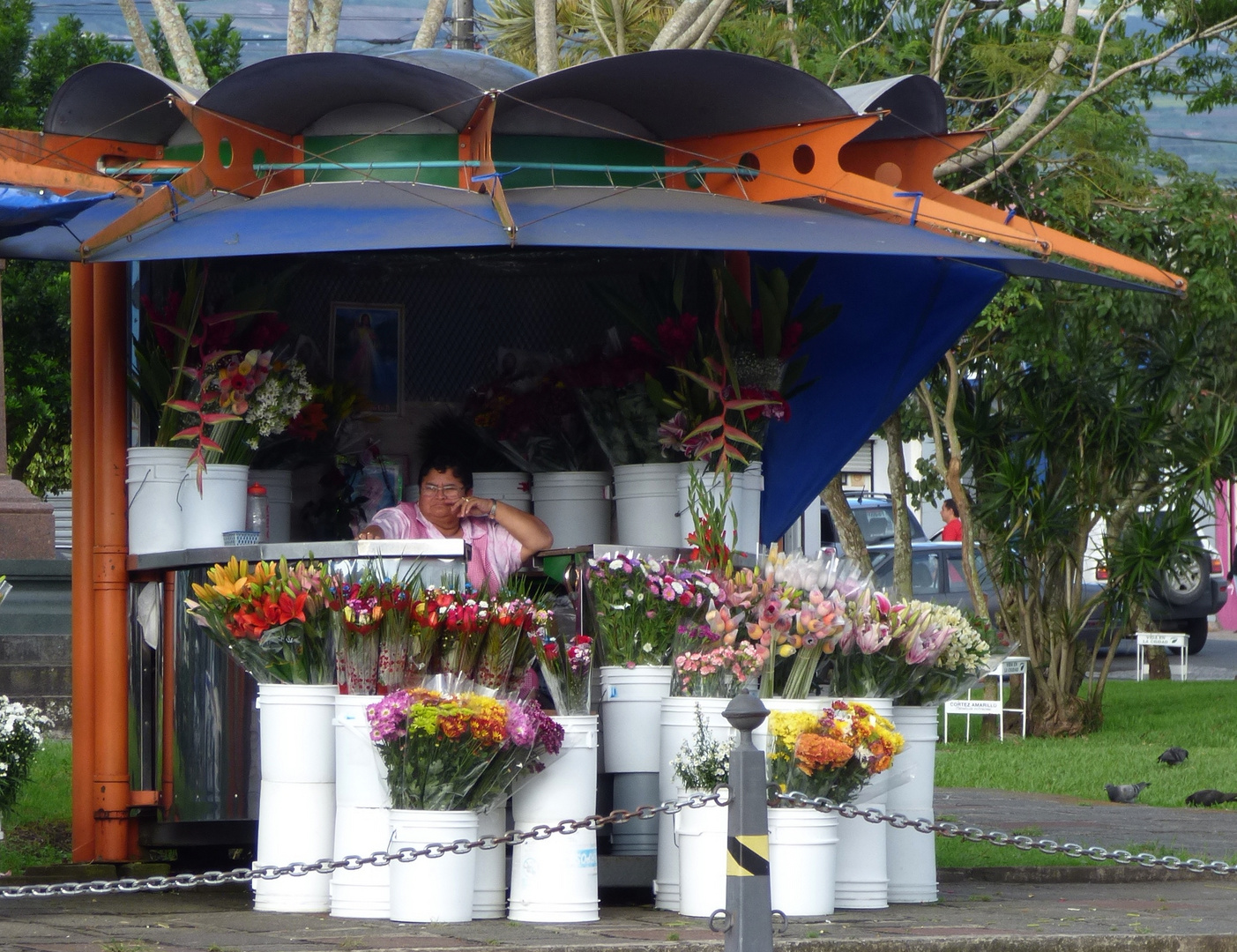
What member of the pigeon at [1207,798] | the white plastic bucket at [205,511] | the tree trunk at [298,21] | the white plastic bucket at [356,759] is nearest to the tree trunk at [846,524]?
the pigeon at [1207,798]

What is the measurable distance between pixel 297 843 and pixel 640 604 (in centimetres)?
138

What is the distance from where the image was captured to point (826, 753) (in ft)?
18.0

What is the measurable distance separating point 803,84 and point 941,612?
1974 mm

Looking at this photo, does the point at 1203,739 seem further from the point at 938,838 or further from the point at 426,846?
the point at 426,846

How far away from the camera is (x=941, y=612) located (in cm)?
618

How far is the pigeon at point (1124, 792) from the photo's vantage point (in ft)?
33.2

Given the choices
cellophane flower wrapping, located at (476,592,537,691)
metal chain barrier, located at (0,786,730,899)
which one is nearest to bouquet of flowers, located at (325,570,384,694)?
cellophane flower wrapping, located at (476,592,537,691)

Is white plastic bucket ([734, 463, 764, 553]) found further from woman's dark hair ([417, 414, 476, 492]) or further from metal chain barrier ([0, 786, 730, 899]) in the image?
metal chain barrier ([0, 786, 730, 899])

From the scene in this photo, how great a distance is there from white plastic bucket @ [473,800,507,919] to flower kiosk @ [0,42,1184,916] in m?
0.14

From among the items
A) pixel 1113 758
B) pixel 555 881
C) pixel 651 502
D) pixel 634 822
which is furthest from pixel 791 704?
pixel 1113 758

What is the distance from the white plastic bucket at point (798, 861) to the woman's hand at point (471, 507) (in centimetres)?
213

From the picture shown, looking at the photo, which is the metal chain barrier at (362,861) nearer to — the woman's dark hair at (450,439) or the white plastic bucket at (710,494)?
the white plastic bucket at (710,494)

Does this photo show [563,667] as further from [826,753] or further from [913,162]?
[913,162]

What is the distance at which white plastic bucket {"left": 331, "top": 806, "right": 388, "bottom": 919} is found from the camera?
5.59 m
